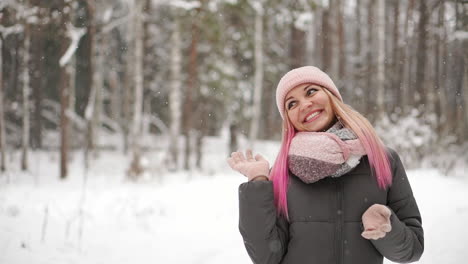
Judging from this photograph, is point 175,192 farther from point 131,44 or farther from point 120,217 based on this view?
point 131,44

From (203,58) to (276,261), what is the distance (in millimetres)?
13344

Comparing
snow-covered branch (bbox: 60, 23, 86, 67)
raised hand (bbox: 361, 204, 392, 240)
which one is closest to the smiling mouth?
raised hand (bbox: 361, 204, 392, 240)

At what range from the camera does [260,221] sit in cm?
165

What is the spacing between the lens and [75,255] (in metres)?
4.46

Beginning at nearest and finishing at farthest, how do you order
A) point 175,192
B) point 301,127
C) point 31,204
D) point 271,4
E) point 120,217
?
point 301,127 < point 120,217 < point 31,204 < point 175,192 < point 271,4

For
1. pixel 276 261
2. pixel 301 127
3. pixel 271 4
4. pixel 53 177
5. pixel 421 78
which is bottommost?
pixel 53 177

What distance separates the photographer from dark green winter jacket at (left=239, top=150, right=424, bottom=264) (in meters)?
1.66

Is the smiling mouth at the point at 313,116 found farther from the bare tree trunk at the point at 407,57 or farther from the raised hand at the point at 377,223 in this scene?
the bare tree trunk at the point at 407,57

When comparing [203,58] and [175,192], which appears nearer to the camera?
[175,192]

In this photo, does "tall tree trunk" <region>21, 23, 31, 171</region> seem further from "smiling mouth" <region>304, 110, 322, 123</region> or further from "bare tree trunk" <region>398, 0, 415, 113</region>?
"smiling mouth" <region>304, 110, 322, 123</region>

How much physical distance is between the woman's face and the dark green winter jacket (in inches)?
11.8

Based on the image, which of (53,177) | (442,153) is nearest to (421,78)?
(442,153)

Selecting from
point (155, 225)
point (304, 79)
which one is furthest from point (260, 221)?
point (155, 225)

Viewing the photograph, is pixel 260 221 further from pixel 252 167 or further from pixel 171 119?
pixel 171 119
